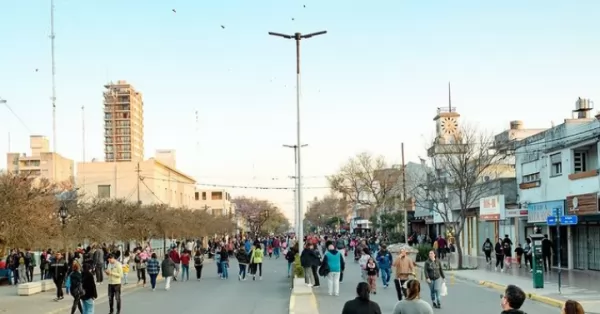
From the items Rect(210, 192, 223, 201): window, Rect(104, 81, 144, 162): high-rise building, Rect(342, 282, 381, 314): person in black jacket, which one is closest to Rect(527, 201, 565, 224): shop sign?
Rect(342, 282, 381, 314): person in black jacket

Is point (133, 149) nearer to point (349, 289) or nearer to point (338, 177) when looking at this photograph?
point (338, 177)

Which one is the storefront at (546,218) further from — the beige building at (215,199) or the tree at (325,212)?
the tree at (325,212)

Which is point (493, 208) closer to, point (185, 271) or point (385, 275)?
point (385, 275)

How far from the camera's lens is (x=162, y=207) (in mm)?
57750

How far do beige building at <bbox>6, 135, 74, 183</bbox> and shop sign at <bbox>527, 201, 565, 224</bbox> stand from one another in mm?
64382

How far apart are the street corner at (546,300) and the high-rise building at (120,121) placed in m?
159

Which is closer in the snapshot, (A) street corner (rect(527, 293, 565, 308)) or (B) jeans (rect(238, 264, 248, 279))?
(A) street corner (rect(527, 293, 565, 308))

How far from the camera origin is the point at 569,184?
3309cm

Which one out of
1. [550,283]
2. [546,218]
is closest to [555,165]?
[546,218]

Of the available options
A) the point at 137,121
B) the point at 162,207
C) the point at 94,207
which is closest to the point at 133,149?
the point at 137,121

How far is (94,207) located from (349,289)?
836 inches

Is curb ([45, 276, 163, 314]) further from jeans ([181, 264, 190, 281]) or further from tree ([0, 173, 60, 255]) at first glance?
tree ([0, 173, 60, 255])

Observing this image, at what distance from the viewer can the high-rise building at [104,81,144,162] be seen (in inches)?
6841

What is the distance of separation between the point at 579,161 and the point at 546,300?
13913 millimetres
